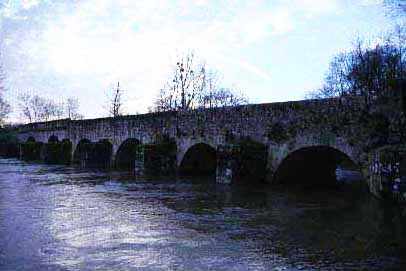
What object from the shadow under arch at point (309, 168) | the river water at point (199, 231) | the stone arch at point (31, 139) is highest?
the stone arch at point (31, 139)

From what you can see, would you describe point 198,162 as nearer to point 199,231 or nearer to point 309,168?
point 309,168

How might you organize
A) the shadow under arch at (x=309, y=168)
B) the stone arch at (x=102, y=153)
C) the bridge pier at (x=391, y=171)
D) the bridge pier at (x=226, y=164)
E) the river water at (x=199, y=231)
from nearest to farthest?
the river water at (x=199, y=231), the bridge pier at (x=391, y=171), the shadow under arch at (x=309, y=168), the bridge pier at (x=226, y=164), the stone arch at (x=102, y=153)

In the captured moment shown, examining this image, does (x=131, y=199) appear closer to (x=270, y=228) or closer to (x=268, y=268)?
(x=270, y=228)

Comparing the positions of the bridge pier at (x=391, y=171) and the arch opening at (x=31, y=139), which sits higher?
the arch opening at (x=31, y=139)

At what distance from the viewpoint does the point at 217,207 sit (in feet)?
30.9

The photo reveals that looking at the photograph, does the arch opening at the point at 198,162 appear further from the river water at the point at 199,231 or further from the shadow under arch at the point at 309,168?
the river water at the point at 199,231

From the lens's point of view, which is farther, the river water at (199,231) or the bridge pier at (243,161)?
the bridge pier at (243,161)

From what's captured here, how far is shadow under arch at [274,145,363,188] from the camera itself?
43.8ft

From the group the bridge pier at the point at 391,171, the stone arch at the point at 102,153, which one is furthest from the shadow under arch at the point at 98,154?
the bridge pier at the point at 391,171

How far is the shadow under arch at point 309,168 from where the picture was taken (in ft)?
43.8

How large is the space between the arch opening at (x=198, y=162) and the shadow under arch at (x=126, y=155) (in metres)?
5.27

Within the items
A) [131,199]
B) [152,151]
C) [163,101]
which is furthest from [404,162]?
[163,101]

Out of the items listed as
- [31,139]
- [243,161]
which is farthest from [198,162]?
Answer: [31,139]

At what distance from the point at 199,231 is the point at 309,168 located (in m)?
8.44
